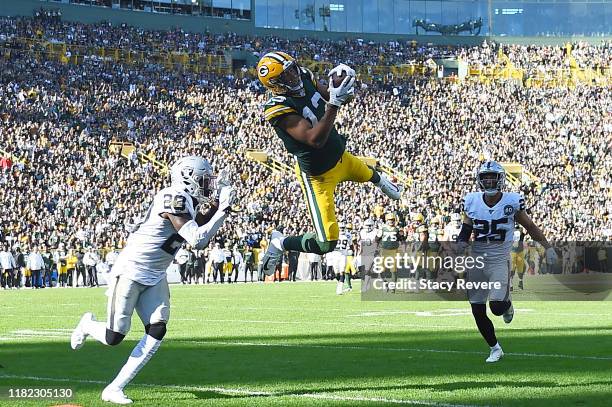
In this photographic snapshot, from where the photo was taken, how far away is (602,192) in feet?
146

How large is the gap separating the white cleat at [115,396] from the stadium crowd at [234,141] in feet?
77.9

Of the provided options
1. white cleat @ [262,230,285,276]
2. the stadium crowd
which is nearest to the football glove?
white cleat @ [262,230,285,276]

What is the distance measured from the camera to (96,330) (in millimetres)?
8406

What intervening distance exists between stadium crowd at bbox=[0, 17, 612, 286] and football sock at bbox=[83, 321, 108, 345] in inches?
910

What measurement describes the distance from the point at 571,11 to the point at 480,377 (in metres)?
58.9

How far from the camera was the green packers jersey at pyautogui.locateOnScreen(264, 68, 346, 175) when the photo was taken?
881 cm

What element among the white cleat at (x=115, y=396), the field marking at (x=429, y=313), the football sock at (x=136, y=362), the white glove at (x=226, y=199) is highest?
the white glove at (x=226, y=199)

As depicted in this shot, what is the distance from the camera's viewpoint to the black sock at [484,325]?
34.1ft

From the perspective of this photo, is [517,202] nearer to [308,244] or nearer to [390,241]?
[308,244]

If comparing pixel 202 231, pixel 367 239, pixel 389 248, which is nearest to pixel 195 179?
pixel 202 231

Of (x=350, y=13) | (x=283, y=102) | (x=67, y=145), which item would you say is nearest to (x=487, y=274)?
(x=283, y=102)

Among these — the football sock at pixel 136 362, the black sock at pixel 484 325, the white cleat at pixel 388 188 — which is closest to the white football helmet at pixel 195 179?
the football sock at pixel 136 362
